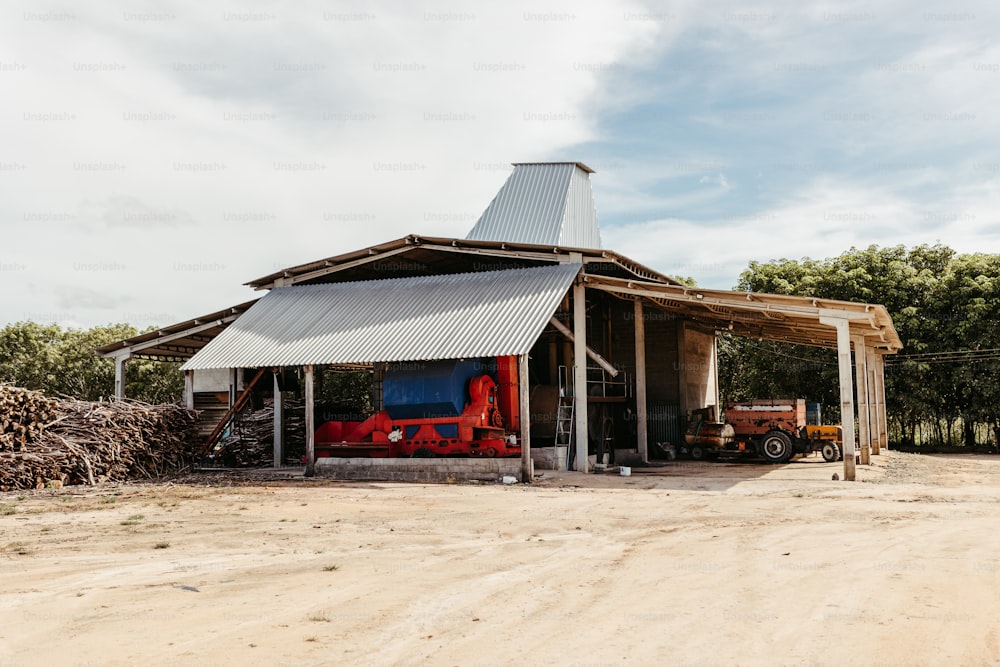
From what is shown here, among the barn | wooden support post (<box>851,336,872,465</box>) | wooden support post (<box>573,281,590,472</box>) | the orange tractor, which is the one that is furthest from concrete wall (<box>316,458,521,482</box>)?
wooden support post (<box>851,336,872,465</box>)

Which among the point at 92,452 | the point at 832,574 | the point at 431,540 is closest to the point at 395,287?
the point at 92,452

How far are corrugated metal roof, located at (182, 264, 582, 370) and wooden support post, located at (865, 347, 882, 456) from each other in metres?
12.0

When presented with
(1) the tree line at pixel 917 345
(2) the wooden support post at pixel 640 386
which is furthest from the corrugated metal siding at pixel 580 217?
(2) the wooden support post at pixel 640 386

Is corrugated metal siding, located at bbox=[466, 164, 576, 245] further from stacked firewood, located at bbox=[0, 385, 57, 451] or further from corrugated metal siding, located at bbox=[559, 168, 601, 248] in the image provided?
stacked firewood, located at bbox=[0, 385, 57, 451]

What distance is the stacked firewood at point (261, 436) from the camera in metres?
23.2

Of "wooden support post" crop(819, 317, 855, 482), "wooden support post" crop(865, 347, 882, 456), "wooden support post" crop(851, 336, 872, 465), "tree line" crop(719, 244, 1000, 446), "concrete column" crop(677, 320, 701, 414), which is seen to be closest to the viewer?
"wooden support post" crop(819, 317, 855, 482)

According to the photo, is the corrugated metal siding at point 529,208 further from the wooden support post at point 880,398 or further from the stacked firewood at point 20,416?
the stacked firewood at point 20,416

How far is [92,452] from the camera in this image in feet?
58.8

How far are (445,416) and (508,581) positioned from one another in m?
11.9

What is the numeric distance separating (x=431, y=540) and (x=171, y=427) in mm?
13108

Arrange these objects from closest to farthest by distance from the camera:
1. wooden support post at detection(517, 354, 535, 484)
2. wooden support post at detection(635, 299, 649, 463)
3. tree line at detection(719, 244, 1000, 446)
→ wooden support post at detection(517, 354, 535, 484) → wooden support post at detection(635, 299, 649, 463) → tree line at detection(719, 244, 1000, 446)

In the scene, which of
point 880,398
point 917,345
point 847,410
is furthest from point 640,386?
point 917,345

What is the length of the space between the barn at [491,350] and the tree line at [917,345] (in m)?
3.68

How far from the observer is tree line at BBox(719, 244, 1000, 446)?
28641 mm
